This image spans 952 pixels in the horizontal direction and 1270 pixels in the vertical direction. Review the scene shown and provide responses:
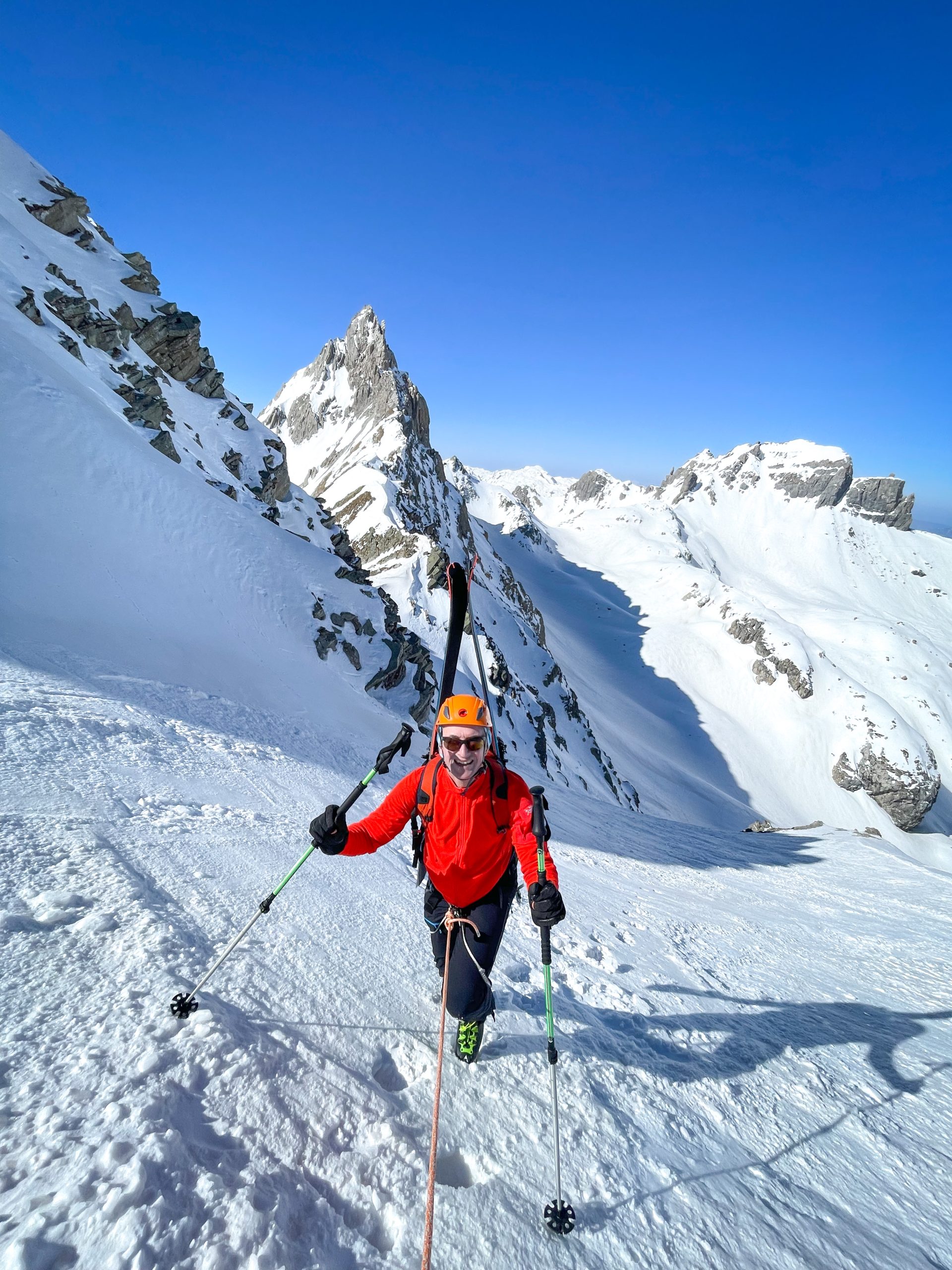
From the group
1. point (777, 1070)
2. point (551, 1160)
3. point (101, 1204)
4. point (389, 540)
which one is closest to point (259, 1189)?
point (101, 1204)

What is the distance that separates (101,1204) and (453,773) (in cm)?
257

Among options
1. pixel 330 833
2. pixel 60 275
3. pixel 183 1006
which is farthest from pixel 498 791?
pixel 60 275

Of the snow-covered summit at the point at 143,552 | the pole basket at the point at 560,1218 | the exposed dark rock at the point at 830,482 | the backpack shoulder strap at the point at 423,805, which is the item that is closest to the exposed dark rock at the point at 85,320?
the snow-covered summit at the point at 143,552

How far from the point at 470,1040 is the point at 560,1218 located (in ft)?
3.63

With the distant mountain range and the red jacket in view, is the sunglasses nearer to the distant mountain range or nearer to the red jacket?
the red jacket

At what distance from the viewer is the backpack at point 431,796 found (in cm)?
397

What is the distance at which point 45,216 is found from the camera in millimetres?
34438

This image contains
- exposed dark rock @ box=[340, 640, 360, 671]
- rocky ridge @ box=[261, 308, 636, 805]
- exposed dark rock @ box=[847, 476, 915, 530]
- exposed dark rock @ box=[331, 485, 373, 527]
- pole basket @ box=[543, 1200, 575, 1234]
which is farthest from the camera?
exposed dark rock @ box=[847, 476, 915, 530]

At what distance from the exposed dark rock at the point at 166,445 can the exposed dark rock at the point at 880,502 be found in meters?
230

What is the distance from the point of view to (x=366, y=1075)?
11.2 feet

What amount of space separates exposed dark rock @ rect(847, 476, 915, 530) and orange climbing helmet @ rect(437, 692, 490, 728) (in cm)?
Result: 23874

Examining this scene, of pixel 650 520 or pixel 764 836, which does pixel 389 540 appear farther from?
pixel 650 520

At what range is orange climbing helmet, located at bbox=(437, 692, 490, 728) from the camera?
3857mm

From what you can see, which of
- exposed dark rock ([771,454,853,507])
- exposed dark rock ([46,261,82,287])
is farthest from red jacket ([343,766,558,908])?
exposed dark rock ([771,454,853,507])
